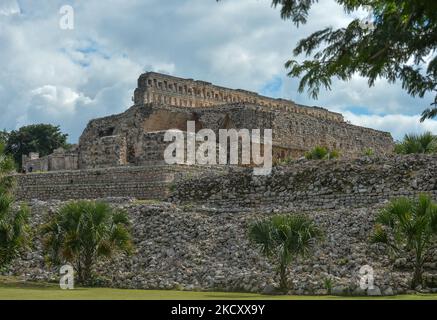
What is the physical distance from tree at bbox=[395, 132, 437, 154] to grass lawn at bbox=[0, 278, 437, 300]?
10539 mm

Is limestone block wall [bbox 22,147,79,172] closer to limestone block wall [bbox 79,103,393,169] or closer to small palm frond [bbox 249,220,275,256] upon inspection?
limestone block wall [bbox 79,103,393,169]

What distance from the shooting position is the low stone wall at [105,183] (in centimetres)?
2467

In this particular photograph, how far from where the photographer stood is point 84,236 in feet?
55.7

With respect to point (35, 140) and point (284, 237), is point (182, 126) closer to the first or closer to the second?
point (284, 237)

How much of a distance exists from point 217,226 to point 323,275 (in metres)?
4.52

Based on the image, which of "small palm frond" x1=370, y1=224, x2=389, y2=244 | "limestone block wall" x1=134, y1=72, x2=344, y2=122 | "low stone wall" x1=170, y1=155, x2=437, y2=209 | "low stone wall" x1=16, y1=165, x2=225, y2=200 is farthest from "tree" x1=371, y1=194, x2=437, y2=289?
"limestone block wall" x1=134, y1=72, x2=344, y2=122

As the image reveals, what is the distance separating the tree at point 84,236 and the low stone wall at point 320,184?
5.56 metres

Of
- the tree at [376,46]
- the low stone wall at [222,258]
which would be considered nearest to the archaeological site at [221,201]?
the low stone wall at [222,258]

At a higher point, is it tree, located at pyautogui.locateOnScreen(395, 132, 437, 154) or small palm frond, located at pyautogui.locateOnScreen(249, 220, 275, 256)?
tree, located at pyautogui.locateOnScreen(395, 132, 437, 154)

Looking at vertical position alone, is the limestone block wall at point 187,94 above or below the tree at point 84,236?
above

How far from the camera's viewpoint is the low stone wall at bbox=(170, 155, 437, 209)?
19891 mm

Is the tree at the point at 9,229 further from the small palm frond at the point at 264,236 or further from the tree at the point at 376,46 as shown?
the tree at the point at 376,46

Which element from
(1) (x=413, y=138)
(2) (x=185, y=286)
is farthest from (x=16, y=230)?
(1) (x=413, y=138)

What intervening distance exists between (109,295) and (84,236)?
2.93 metres
